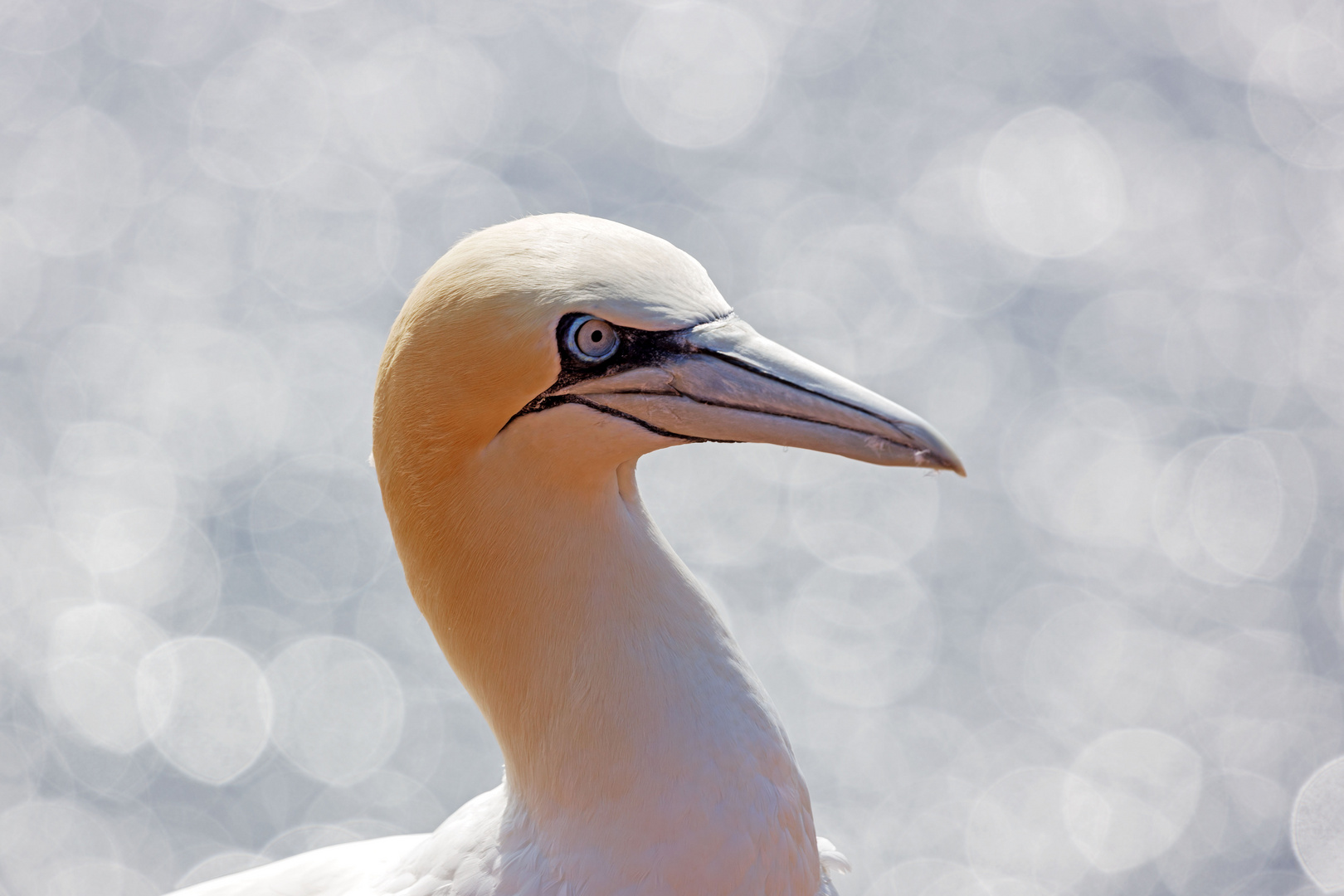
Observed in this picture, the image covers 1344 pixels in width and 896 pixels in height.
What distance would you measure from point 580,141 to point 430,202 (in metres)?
1.80

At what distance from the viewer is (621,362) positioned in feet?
8.17

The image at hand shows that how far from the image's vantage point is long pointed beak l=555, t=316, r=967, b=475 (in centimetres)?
248

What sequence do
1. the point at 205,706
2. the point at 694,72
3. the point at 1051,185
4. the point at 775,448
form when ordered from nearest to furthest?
the point at 205,706
the point at 775,448
the point at 1051,185
the point at 694,72

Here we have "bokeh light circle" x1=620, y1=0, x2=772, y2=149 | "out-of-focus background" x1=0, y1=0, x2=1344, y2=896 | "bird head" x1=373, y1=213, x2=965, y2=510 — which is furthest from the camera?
"bokeh light circle" x1=620, y1=0, x2=772, y2=149

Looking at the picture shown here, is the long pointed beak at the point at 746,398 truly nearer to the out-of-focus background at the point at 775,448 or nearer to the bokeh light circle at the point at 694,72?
the out-of-focus background at the point at 775,448

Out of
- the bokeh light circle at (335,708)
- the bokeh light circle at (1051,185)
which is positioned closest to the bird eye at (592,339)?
the bokeh light circle at (335,708)

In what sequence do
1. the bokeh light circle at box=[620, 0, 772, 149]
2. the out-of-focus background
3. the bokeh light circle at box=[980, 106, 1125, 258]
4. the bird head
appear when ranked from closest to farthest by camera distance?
the bird head
the out-of-focus background
the bokeh light circle at box=[980, 106, 1125, 258]
the bokeh light circle at box=[620, 0, 772, 149]

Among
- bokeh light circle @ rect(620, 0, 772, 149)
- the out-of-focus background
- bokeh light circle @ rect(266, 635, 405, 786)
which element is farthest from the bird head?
bokeh light circle @ rect(620, 0, 772, 149)

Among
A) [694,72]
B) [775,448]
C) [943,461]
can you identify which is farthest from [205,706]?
[694,72]

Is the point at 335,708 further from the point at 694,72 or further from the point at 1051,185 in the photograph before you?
the point at 694,72

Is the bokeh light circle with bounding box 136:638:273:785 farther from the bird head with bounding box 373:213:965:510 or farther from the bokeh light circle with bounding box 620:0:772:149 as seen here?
the bokeh light circle with bounding box 620:0:772:149

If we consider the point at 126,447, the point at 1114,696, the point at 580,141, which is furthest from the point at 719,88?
the point at 1114,696

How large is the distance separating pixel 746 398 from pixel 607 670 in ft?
1.90

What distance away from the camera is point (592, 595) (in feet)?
8.29
